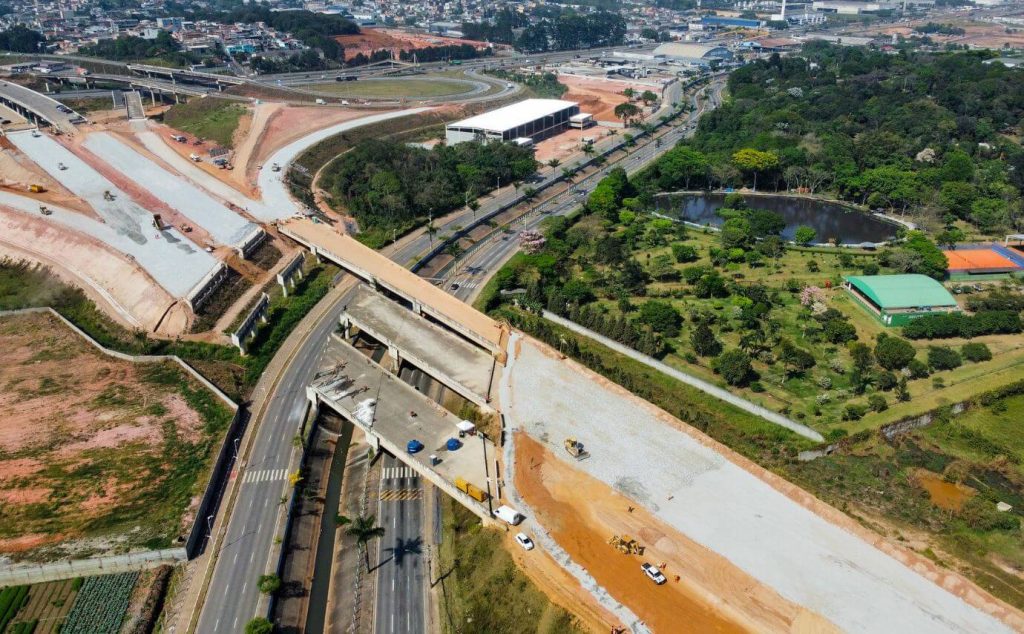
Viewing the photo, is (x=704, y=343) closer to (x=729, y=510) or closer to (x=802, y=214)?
(x=729, y=510)

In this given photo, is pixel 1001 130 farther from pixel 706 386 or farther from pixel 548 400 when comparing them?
pixel 548 400

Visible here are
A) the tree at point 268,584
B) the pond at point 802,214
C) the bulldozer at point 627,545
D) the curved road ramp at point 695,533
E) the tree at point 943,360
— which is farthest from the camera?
the pond at point 802,214

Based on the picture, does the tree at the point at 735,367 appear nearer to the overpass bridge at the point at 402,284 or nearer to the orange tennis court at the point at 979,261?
the overpass bridge at the point at 402,284

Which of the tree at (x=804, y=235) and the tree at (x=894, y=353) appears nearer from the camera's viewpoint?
the tree at (x=894, y=353)

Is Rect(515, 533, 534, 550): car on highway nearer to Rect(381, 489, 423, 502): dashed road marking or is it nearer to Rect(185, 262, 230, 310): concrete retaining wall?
Rect(381, 489, 423, 502): dashed road marking

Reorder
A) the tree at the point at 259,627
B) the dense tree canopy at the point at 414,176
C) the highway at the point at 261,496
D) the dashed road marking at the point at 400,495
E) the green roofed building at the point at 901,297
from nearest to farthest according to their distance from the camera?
the tree at the point at 259,627
the highway at the point at 261,496
the dashed road marking at the point at 400,495
the green roofed building at the point at 901,297
the dense tree canopy at the point at 414,176

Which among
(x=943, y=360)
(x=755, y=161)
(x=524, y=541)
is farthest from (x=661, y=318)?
(x=755, y=161)

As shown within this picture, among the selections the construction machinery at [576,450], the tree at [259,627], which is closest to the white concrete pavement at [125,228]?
the tree at [259,627]
